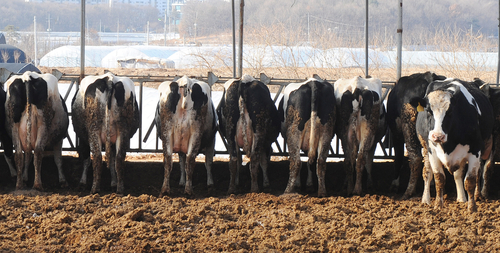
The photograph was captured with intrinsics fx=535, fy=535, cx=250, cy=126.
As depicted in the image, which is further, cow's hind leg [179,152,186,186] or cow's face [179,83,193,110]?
cow's hind leg [179,152,186,186]

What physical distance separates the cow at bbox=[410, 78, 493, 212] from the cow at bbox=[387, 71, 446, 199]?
20.7 inches

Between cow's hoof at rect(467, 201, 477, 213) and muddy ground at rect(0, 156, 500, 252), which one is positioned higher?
cow's hoof at rect(467, 201, 477, 213)

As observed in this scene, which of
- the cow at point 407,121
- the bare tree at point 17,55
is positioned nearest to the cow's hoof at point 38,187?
the cow at point 407,121

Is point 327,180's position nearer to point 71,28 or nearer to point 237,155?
point 237,155

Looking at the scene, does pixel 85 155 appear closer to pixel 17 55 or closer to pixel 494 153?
pixel 494 153

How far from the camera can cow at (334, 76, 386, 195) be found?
25.9 ft

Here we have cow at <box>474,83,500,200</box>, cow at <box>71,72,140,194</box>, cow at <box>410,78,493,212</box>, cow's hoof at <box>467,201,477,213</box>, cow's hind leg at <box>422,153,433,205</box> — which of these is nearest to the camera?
cow at <box>410,78,493,212</box>

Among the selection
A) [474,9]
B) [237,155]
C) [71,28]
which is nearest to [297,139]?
[237,155]

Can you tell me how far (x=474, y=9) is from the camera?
157ft

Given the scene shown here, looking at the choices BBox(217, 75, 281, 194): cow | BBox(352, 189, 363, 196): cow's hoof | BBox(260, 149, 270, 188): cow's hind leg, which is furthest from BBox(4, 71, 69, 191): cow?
BBox(352, 189, 363, 196): cow's hoof

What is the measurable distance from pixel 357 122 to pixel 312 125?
27.6 inches

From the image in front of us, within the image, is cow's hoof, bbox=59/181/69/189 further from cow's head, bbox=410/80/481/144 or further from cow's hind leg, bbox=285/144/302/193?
cow's head, bbox=410/80/481/144

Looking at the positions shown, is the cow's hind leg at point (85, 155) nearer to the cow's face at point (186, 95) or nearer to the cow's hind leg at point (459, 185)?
the cow's face at point (186, 95)

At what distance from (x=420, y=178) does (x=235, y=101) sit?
332cm
